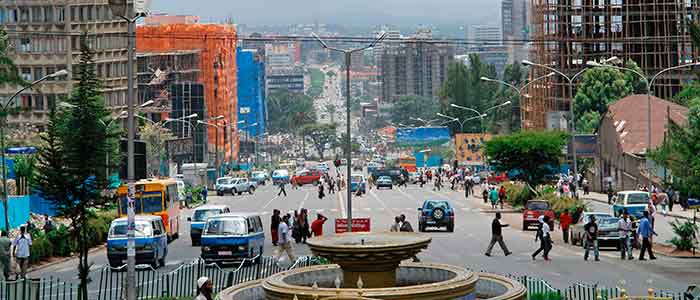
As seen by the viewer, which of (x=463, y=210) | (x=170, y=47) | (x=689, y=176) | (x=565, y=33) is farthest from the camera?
(x=170, y=47)

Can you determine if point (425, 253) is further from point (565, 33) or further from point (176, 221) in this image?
point (565, 33)

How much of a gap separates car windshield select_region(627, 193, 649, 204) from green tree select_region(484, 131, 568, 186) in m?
14.8

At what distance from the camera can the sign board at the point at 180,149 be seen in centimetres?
13144

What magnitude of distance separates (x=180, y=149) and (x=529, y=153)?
69.4 meters

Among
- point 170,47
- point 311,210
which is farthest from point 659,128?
point 170,47

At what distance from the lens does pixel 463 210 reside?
238 ft

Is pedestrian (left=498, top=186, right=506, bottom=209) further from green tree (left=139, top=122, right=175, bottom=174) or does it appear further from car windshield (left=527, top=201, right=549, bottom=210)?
green tree (left=139, top=122, right=175, bottom=174)

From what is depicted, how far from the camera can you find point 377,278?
19.1 meters

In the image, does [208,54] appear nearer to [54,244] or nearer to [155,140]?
[155,140]

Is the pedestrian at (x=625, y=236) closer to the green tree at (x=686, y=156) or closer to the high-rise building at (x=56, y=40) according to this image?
the green tree at (x=686, y=156)

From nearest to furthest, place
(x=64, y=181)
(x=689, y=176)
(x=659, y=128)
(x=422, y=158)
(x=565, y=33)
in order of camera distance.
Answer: (x=64, y=181) < (x=689, y=176) < (x=659, y=128) < (x=565, y=33) < (x=422, y=158)

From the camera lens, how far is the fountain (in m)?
17.9

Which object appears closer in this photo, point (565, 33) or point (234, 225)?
point (234, 225)

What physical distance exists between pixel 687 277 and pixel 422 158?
14189 cm
